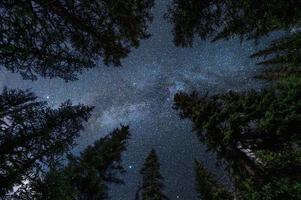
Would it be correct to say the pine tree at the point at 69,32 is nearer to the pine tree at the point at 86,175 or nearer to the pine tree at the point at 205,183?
the pine tree at the point at 86,175

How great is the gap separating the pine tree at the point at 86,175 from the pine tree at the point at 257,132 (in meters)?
4.77

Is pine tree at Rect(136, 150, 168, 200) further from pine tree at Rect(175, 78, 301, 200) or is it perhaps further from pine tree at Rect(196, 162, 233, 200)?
pine tree at Rect(175, 78, 301, 200)

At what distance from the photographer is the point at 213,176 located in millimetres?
19969

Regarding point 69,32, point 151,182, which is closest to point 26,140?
point 69,32

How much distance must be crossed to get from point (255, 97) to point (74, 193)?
633cm

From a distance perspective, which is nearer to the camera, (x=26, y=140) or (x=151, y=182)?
(x=26, y=140)

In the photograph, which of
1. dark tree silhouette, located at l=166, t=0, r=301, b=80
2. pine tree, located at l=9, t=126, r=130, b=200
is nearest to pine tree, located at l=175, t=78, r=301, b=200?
dark tree silhouette, located at l=166, t=0, r=301, b=80

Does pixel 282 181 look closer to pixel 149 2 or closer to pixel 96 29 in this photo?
pixel 149 2

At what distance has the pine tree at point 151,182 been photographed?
60.1 feet

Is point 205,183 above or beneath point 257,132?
above

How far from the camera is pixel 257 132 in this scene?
984cm

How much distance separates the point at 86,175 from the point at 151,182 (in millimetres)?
5432

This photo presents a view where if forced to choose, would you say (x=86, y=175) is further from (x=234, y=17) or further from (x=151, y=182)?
(x=234, y=17)

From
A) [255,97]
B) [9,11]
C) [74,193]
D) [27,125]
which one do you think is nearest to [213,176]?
[255,97]
